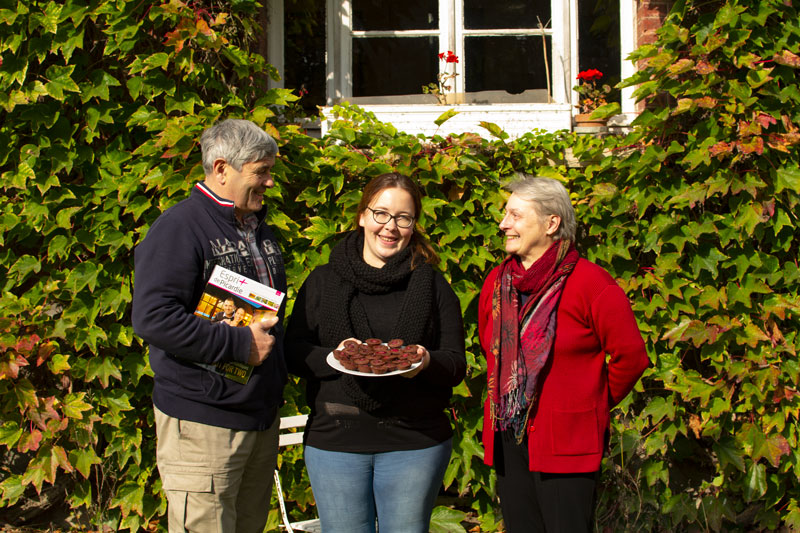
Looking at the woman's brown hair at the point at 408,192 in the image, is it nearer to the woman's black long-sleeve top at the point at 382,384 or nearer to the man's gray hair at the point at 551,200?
the woman's black long-sleeve top at the point at 382,384

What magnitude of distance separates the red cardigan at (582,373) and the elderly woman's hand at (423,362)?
508 mm

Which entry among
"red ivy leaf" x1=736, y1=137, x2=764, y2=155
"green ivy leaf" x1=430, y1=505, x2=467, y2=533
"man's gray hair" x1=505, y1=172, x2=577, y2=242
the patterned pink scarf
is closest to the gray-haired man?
the patterned pink scarf

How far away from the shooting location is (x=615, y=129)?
4773 millimetres

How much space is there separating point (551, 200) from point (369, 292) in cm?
80

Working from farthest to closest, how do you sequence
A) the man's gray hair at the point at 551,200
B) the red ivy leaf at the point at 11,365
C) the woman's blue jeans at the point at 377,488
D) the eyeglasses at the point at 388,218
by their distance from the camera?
1. the red ivy leaf at the point at 11,365
2. the man's gray hair at the point at 551,200
3. the eyeglasses at the point at 388,218
4. the woman's blue jeans at the point at 377,488

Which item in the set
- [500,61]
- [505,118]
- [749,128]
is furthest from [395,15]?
[749,128]

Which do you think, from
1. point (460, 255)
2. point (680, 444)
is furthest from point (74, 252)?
point (680, 444)

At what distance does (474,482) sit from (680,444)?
121 cm

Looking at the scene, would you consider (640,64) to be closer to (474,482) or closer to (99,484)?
(474,482)

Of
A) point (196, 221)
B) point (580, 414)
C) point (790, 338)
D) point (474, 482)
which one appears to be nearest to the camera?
point (196, 221)

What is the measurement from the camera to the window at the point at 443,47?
5109mm

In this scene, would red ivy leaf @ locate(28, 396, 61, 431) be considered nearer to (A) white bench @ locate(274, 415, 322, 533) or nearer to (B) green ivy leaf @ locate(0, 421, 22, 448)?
(B) green ivy leaf @ locate(0, 421, 22, 448)

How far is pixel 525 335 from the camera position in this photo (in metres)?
2.64

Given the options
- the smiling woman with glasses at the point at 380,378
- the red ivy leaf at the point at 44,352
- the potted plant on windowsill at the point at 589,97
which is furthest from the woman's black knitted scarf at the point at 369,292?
the potted plant on windowsill at the point at 589,97
